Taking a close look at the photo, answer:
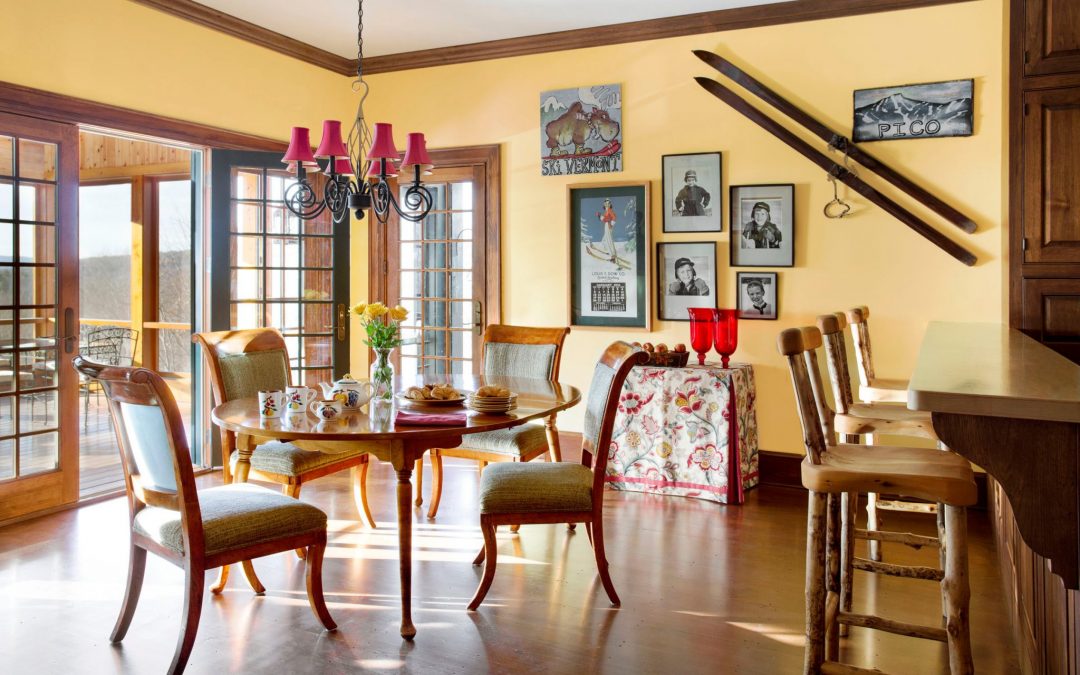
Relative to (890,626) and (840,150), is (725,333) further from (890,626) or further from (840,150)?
(890,626)

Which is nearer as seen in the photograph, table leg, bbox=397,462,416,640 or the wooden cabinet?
table leg, bbox=397,462,416,640

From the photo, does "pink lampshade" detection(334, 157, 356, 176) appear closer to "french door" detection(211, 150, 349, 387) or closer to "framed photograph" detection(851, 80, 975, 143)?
"french door" detection(211, 150, 349, 387)

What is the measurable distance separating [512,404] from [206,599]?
1394 millimetres

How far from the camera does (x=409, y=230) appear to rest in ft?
19.9

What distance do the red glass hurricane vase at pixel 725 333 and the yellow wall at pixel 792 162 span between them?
0.99 ft

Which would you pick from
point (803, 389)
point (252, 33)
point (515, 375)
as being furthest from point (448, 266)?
point (803, 389)

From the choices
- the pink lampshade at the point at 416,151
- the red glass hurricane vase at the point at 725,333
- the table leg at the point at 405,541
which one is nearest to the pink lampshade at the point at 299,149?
the pink lampshade at the point at 416,151

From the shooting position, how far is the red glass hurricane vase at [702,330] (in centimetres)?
477

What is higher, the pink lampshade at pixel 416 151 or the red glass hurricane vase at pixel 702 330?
the pink lampshade at pixel 416 151

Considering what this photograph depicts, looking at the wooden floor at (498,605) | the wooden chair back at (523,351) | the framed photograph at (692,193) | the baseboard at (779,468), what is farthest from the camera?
the framed photograph at (692,193)

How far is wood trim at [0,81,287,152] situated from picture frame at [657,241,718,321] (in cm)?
272

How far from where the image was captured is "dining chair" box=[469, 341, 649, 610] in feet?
9.80

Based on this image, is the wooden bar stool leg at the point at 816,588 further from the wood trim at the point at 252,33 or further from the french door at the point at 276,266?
the wood trim at the point at 252,33

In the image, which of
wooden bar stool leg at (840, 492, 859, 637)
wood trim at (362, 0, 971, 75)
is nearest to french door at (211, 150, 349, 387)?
wood trim at (362, 0, 971, 75)
